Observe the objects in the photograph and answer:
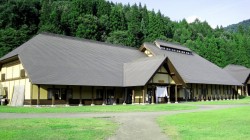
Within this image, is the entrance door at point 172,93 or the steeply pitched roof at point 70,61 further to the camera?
the entrance door at point 172,93

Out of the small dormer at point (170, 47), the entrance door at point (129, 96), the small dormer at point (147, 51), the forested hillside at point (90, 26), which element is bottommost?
the entrance door at point (129, 96)

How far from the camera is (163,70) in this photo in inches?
1407

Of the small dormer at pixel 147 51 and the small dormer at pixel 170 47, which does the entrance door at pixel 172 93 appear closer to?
the small dormer at pixel 147 51

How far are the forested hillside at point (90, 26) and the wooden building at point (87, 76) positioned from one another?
2283 centimetres

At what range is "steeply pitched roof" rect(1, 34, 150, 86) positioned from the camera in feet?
92.9

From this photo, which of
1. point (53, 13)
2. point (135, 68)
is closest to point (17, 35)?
point (53, 13)

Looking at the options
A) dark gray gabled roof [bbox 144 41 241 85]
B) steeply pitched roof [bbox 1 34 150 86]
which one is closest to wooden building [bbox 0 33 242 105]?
steeply pitched roof [bbox 1 34 150 86]

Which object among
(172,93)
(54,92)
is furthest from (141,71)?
(54,92)

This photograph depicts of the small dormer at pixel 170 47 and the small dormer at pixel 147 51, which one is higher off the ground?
the small dormer at pixel 170 47

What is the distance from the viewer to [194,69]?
4488 centimetres

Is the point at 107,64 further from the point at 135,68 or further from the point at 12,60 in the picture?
the point at 12,60

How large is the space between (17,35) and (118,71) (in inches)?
1145

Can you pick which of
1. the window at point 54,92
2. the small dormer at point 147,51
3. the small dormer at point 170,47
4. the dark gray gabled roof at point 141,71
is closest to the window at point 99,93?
the dark gray gabled roof at point 141,71

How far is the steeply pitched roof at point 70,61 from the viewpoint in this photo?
28.3 metres
